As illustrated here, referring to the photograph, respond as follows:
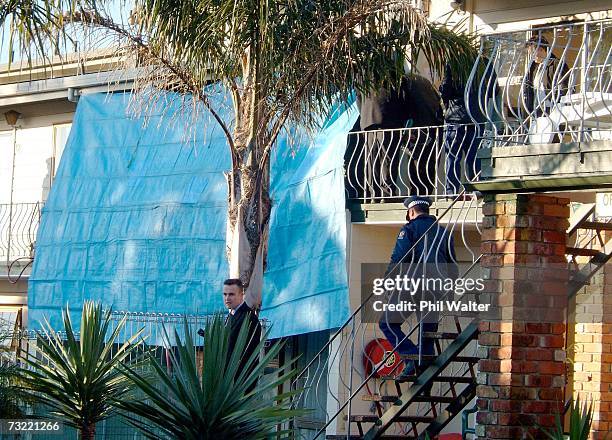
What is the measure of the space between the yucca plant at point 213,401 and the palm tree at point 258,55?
12.4 feet

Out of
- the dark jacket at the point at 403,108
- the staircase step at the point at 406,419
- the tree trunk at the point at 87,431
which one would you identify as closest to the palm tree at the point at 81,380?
the tree trunk at the point at 87,431

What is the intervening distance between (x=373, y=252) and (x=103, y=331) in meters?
5.65

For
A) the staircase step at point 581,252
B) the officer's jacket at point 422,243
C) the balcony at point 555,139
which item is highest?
the balcony at point 555,139

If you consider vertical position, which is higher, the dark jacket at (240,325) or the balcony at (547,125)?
the balcony at (547,125)

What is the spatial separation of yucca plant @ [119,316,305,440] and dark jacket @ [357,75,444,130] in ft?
22.3

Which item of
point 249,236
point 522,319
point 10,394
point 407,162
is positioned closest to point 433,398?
point 522,319

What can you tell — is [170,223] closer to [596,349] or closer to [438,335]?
[438,335]

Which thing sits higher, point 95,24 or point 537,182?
point 95,24

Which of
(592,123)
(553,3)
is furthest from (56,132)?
(592,123)

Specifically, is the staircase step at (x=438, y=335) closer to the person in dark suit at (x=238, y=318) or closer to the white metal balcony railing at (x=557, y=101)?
the person in dark suit at (x=238, y=318)

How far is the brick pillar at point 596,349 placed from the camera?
11.4 metres

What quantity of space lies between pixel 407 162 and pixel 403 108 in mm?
942

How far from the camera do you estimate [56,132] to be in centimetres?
2325

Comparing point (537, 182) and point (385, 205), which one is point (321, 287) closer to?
point (385, 205)
